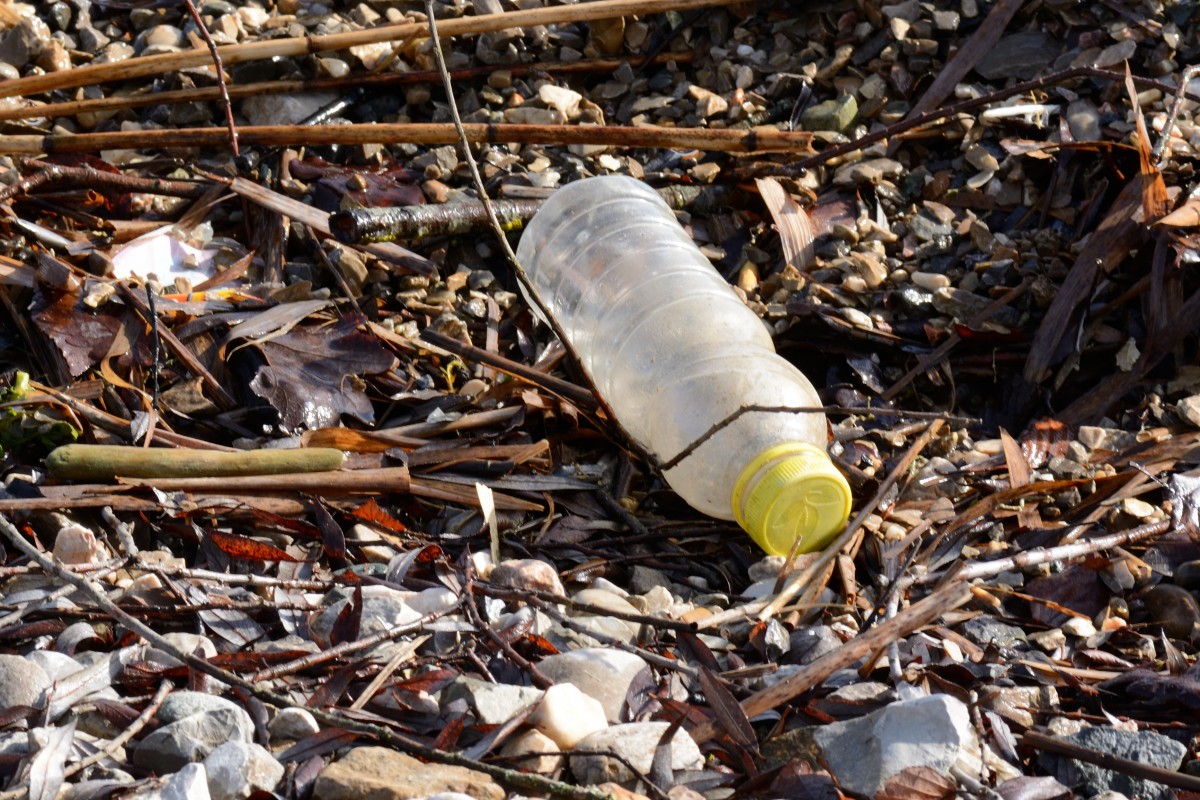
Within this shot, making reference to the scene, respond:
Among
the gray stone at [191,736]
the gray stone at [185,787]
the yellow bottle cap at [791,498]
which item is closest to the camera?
the gray stone at [185,787]

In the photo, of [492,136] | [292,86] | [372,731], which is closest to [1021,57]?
[492,136]

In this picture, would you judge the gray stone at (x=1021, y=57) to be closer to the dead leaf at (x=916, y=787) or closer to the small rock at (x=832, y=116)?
the small rock at (x=832, y=116)

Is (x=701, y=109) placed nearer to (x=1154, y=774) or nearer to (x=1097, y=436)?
(x=1097, y=436)

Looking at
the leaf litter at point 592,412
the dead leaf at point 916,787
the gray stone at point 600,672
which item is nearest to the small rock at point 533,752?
the leaf litter at point 592,412

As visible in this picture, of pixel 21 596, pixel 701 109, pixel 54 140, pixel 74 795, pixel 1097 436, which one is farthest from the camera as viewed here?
pixel 701 109

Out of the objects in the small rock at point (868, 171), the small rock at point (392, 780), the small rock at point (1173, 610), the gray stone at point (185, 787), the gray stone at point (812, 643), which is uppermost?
the gray stone at point (185, 787)

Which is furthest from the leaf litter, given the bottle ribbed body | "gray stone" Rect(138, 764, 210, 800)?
the bottle ribbed body

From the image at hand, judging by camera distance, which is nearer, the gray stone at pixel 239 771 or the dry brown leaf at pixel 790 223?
the gray stone at pixel 239 771

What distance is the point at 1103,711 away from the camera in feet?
6.57

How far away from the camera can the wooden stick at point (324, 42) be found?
3.54m

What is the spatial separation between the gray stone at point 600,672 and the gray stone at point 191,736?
1.57 ft

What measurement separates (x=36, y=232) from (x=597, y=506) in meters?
1.56

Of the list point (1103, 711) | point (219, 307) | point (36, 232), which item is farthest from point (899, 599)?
point (36, 232)

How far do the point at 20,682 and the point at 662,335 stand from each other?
1.52 metres
